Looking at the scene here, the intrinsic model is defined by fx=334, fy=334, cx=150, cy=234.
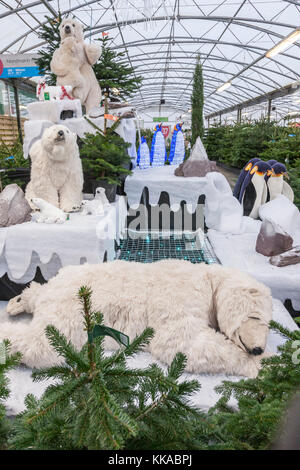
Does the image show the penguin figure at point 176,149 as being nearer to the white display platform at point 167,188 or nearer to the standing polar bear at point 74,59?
the white display platform at point 167,188

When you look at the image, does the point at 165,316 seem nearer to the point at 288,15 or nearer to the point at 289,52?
the point at 288,15

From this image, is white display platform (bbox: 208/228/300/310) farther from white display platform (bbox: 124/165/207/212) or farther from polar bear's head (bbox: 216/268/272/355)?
white display platform (bbox: 124/165/207/212)

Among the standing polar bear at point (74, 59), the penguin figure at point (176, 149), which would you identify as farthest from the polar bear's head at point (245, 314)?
the penguin figure at point (176, 149)

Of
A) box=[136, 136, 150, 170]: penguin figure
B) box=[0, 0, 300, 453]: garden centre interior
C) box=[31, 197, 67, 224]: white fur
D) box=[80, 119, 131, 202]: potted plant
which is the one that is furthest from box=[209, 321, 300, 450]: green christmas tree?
box=[136, 136, 150, 170]: penguin figure

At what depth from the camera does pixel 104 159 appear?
9.81 ft

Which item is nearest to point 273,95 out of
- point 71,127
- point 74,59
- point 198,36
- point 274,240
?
point 198,36

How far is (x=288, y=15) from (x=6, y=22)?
7525 millimetres

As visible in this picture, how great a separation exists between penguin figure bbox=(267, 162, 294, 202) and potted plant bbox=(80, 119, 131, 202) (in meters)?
1.31

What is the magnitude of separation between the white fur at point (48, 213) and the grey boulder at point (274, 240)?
1446 millimetres

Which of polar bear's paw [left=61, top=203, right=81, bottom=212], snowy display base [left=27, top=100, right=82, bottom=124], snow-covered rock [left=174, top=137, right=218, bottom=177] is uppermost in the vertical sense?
snowy display base [left=27, top=100, right=82, bottom=124]

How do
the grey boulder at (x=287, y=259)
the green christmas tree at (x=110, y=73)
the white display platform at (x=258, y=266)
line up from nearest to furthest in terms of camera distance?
the white display platform at (x=258, y=266) → the grey boulder at (x=287, y=259) → the green christmas tree at (x=110, y=73)

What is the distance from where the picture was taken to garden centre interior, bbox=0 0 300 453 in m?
0.59

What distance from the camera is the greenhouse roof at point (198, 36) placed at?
8547 millimetres

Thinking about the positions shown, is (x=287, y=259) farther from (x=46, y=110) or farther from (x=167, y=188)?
(x=46, y=110)
